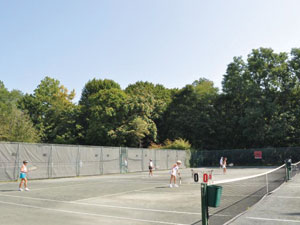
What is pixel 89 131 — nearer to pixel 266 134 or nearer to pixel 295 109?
pixel 266 134

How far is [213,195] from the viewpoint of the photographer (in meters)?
6.43

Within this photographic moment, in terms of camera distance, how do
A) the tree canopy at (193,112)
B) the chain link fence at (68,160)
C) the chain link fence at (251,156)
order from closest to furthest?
1. the chain link fence at (68,160)
2. the chain link fence at (251,156)
3. the tree canopy at (193,112)

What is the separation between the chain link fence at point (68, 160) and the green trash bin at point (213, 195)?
18.8 metres

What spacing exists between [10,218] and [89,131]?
141 feet

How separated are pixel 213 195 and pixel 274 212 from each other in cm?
427

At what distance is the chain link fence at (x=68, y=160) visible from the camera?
72.3ft

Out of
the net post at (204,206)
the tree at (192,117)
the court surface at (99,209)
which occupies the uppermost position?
the tree at (192,117)

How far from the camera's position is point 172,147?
49.0 metres

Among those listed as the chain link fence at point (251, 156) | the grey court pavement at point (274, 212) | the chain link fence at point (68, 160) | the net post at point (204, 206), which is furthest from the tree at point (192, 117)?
the net post at point (204, 206)

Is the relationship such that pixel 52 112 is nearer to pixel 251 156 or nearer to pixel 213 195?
pixel 251 156

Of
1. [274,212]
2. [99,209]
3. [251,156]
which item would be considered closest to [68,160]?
[99,209]

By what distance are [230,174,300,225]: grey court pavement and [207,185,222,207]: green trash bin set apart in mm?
2015

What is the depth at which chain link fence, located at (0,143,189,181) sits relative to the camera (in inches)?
868

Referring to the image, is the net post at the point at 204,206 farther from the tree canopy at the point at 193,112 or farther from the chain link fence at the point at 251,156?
the tree canopy at the point at 193,112
